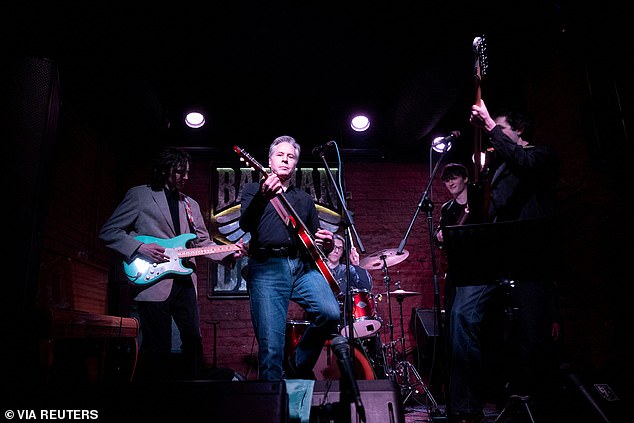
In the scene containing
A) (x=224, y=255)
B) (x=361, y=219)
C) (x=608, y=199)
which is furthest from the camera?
(x=361, y=219)

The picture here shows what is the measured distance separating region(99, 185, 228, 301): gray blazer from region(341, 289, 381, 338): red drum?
6.28ft

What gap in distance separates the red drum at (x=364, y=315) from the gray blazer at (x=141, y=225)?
1.91 m

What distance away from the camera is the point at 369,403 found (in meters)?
2.21

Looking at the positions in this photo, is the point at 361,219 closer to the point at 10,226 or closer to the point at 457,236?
the point at 457,236

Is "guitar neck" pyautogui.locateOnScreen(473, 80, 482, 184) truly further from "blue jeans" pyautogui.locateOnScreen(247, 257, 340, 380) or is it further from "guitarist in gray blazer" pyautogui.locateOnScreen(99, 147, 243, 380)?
"guitarist in gray blazer" pyautogui.locateOnScreen(99, 147, 243, 380)

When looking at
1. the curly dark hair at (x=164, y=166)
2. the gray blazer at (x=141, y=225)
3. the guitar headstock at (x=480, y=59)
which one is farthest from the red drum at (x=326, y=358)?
the guitar headstock at (x=480, y=59)

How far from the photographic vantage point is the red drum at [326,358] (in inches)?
195

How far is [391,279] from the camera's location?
6.73m

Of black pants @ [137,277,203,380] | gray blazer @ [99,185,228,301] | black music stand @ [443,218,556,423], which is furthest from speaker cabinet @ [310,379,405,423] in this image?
gray blazer @ [99,185,228,301]

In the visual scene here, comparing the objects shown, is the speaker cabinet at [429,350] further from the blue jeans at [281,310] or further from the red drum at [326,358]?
the blue jeans at [281,310]

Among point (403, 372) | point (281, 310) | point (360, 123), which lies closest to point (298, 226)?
point (281, 310)

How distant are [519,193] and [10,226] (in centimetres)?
300

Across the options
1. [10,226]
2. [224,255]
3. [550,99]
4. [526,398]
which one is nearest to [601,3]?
[550,99]

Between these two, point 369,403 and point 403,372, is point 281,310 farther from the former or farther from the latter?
point 403,372
